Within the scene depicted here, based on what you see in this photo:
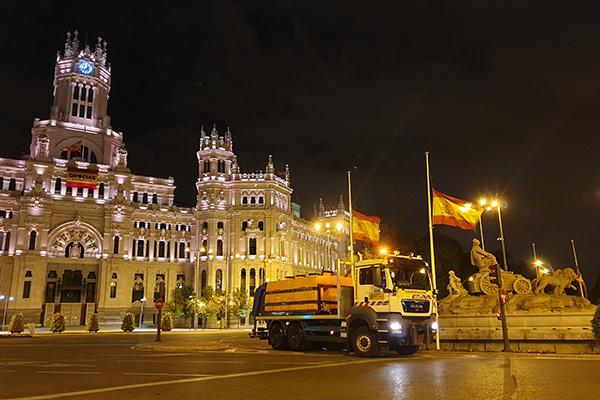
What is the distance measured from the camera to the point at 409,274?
68.1 feet

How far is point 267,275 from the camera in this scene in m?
77.6

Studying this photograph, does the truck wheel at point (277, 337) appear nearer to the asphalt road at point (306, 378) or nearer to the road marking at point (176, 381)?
the asphalt road at point (306, 378)

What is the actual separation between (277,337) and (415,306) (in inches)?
324

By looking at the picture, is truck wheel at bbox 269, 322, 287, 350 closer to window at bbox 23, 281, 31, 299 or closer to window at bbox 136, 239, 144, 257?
window at bbox 23, 281, 31, 299

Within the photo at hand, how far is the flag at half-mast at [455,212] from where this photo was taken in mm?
26922

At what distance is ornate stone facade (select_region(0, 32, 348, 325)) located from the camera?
72562mm

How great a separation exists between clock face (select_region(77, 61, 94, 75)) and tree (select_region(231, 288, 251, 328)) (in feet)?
153

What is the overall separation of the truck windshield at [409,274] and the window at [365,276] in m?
0.91

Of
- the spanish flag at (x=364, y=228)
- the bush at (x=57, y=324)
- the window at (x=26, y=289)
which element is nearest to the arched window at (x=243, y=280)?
the window at (x=26, y=289)

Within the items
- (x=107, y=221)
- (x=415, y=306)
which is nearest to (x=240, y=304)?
(x=107, y=221)

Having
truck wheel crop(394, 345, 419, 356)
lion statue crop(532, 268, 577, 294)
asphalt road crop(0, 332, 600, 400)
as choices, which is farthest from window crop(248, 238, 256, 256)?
asphalt road crop(0, 332, 600, 400)

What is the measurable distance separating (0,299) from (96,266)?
13.2 metres

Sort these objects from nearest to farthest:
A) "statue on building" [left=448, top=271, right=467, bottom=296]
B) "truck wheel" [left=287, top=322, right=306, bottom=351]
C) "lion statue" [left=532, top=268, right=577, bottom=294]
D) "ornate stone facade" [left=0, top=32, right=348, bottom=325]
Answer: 1. "truck wheel" [left=287, top=322, right=306, bottom=351]
2. "lion statue" [left=532, top=268, right=577, bottom=294]
3. "statue on building" [left=448, top=271, right=467, bottom=296]
4. "ornate stone facade" [left=0, top=32, right=348, bottom=325]

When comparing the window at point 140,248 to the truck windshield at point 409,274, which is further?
the window at point 140,248
